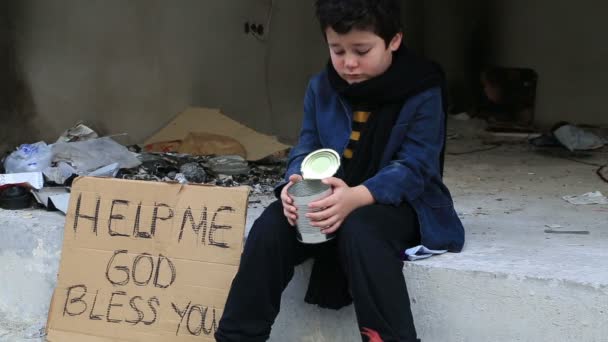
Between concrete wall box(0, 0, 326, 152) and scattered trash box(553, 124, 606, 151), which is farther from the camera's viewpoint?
scattered trash box(553, 124, 606, 151)

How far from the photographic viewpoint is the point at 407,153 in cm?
217

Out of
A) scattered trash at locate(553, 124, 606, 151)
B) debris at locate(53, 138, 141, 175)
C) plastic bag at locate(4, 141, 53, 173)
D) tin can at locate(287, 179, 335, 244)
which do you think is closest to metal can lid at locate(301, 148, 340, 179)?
tin can at locate(287, 179, 335, 244)

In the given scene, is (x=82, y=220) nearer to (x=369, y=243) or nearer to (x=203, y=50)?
(x=369, y=243)

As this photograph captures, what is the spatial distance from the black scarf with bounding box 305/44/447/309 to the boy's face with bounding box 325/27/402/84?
3 centimetres

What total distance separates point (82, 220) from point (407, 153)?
120cm

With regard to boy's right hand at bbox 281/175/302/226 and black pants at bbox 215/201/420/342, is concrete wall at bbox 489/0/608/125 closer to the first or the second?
black pants at bbox 215/201/420/342

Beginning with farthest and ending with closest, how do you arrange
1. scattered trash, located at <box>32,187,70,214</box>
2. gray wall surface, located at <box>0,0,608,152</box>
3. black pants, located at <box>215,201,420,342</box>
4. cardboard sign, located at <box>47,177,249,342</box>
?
gray wall surface, located at <box>0,0,608,152</box> < scattered trash, located at <box>32,187,70,214</box> < cardboard sign, located at <box>47,177,249,342</box> < black pants, located at <box>215,201,420,342</box>

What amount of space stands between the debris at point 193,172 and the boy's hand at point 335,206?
1513 mm

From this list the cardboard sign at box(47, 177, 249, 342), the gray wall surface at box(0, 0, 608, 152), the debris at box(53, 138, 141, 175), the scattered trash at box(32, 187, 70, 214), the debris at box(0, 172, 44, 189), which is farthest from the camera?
the gray wall surface at box(0, 0, 608, 152)

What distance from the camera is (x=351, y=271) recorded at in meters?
1.96

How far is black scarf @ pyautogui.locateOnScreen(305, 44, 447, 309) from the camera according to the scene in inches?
84.9

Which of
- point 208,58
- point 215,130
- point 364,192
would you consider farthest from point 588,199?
point 208,58

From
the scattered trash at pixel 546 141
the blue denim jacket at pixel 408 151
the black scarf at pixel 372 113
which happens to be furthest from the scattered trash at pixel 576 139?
the black scarf at pixel 372 113

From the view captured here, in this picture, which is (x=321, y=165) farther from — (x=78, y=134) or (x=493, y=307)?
(x=78, y=134)
